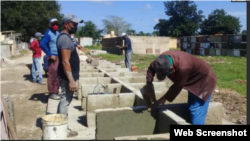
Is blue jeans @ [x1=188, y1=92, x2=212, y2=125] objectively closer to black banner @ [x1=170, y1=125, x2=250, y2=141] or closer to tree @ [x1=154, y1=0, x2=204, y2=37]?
black banner @ [x1=170, y1=125, x2=250, y2=141]

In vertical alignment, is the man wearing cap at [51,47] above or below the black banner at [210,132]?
above

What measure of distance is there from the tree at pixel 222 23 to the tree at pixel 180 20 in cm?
392

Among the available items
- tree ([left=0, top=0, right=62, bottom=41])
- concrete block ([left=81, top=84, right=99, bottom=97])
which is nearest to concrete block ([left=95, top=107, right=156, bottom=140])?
concrete block ([left=81, top=84, right=99, bottom=97])

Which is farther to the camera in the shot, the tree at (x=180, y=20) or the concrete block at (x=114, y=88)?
the tree at (x=180, y=20)

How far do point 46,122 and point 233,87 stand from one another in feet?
21.2

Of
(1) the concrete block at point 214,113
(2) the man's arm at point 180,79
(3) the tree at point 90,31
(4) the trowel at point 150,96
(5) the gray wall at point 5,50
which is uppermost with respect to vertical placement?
(3) the tree at point 90,31

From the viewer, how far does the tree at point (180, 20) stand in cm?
5984

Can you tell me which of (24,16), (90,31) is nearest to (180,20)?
(90,31)

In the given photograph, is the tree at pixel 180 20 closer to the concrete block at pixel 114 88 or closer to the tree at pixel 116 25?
the tree at pixel 116 25

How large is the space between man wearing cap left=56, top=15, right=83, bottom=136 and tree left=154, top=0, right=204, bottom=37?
5652cm

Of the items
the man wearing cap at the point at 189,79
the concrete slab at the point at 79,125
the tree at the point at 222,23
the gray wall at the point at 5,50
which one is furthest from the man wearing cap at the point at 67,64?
the tree at the point at 222,23

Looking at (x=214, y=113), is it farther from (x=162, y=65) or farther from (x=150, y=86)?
(x=162, y=65)

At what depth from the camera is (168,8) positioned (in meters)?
65.6

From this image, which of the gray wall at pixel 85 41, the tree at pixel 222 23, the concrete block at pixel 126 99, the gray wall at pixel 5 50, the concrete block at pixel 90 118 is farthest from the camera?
the tree at pixel 222 23
